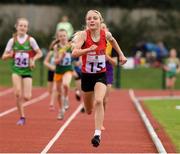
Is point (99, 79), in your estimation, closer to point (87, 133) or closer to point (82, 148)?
point (82, 148)

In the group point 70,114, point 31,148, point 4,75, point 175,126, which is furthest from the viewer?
point 4,75

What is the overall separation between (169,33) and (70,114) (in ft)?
112

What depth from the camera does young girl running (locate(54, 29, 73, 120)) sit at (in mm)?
17062

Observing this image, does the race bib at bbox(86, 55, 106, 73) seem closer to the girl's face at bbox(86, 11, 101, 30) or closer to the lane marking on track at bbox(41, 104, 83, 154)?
the girl's face at bbox(86, 11, 101, 30)

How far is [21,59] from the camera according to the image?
48.9 feet

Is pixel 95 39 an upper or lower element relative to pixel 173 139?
upper

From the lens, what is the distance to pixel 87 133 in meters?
13.7

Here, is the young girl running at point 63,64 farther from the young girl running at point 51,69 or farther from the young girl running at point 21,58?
the young girl running at point 21,58

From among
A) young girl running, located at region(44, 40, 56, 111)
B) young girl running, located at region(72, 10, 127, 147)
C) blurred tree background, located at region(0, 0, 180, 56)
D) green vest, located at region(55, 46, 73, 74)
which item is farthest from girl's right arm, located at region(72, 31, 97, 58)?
blurred tree background, located at region(0, 0, 180, 56)

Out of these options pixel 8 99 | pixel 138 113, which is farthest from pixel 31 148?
pixel 8 99

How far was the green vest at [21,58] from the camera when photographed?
48.8 feet

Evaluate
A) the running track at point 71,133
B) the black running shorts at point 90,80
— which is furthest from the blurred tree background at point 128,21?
the black running shorts at point 90,80

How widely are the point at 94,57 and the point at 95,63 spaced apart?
11cm

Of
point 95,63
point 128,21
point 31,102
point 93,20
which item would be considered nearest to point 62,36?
point 95,63
